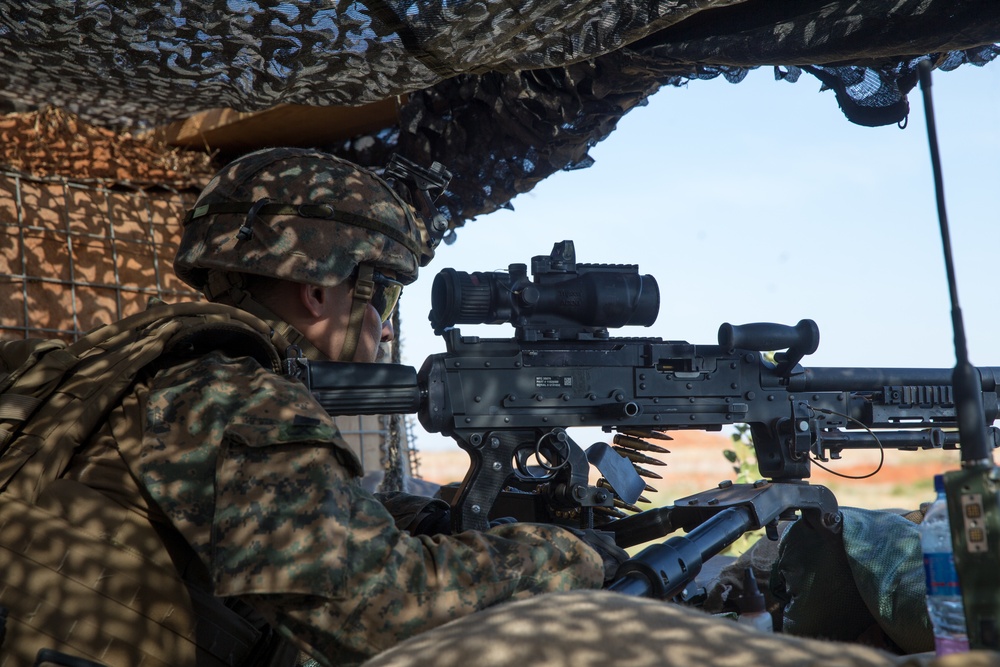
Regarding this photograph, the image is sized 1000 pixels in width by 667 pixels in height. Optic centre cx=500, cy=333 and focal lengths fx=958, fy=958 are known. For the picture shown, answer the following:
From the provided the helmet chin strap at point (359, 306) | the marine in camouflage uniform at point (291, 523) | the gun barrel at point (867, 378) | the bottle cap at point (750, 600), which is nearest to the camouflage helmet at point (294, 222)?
the helmet chin strap at point (359, 306)

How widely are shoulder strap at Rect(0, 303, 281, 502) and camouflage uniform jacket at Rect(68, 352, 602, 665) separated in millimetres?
66

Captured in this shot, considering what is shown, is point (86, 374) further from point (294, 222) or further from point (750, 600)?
point (750, 600)

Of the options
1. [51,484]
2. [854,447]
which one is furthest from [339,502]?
[854,447]

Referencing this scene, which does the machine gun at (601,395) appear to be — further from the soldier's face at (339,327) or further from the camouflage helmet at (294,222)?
the camouflage helmet at (294,222)

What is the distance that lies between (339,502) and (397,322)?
3.34 m

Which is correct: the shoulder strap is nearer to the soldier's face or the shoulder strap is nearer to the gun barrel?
the soldier's face

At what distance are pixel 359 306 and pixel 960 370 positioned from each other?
5.68ft

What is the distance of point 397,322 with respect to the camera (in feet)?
16.9

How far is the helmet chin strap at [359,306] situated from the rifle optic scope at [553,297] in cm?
64

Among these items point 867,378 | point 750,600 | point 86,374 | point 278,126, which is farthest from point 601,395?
point 278,126

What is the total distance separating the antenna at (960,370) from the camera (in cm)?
Answer: 150

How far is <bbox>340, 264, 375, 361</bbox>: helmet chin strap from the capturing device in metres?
→ 2.80

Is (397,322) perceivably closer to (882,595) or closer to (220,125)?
(220,125)

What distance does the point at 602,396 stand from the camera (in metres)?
3.64
